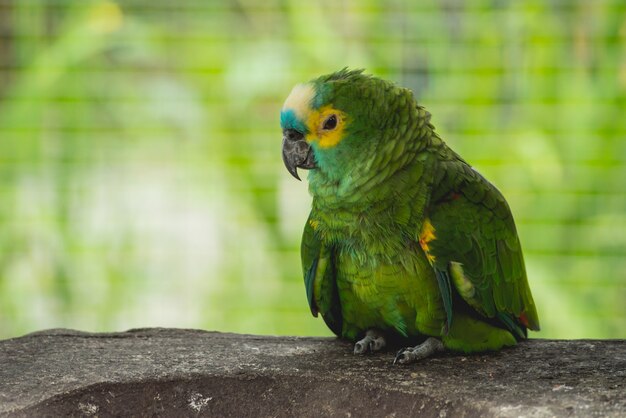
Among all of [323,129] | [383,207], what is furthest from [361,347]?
[323,129]

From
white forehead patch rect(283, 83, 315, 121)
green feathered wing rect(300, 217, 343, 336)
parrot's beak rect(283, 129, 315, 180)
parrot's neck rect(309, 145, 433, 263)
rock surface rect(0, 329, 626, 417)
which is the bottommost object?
rock surface rect(0, 329, 626, 417)

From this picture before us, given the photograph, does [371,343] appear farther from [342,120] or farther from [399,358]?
[342,120]

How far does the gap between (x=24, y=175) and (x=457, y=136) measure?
1256mm

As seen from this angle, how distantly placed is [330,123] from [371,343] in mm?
370

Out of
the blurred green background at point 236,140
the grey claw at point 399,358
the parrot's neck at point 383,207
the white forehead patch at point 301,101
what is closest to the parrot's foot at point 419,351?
the grey claw at point 399,358

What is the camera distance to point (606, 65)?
8.80ft

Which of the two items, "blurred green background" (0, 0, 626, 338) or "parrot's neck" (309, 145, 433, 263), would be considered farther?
"blurred green background" (0, 0, 626, 338)

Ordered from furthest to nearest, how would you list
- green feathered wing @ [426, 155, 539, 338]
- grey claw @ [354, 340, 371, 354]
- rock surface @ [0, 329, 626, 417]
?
grey claw @ [354, 340, 371, 354] → green feathered wing @ [426, 155, 539, 338] → rock surface @ [0, 329, 626, 417]

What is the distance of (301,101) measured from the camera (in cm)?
146

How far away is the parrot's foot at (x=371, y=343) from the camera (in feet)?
5.08

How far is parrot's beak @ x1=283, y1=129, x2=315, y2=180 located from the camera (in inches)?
58.6

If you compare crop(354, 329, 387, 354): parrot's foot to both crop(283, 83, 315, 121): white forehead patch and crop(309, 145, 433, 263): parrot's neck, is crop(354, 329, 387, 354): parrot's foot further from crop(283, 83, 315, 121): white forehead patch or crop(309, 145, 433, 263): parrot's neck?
crop(283, 83, 315, 121): white forehead patch

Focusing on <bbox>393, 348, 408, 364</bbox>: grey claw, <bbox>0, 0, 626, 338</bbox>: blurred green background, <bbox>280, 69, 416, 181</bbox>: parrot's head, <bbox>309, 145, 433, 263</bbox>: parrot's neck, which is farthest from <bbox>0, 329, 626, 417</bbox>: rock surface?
<bbox>0, 0, 626, 338</bbox>: blurred green background

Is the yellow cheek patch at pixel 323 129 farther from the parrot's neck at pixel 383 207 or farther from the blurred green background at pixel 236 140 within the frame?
the blurred green background at pixel 236 140
